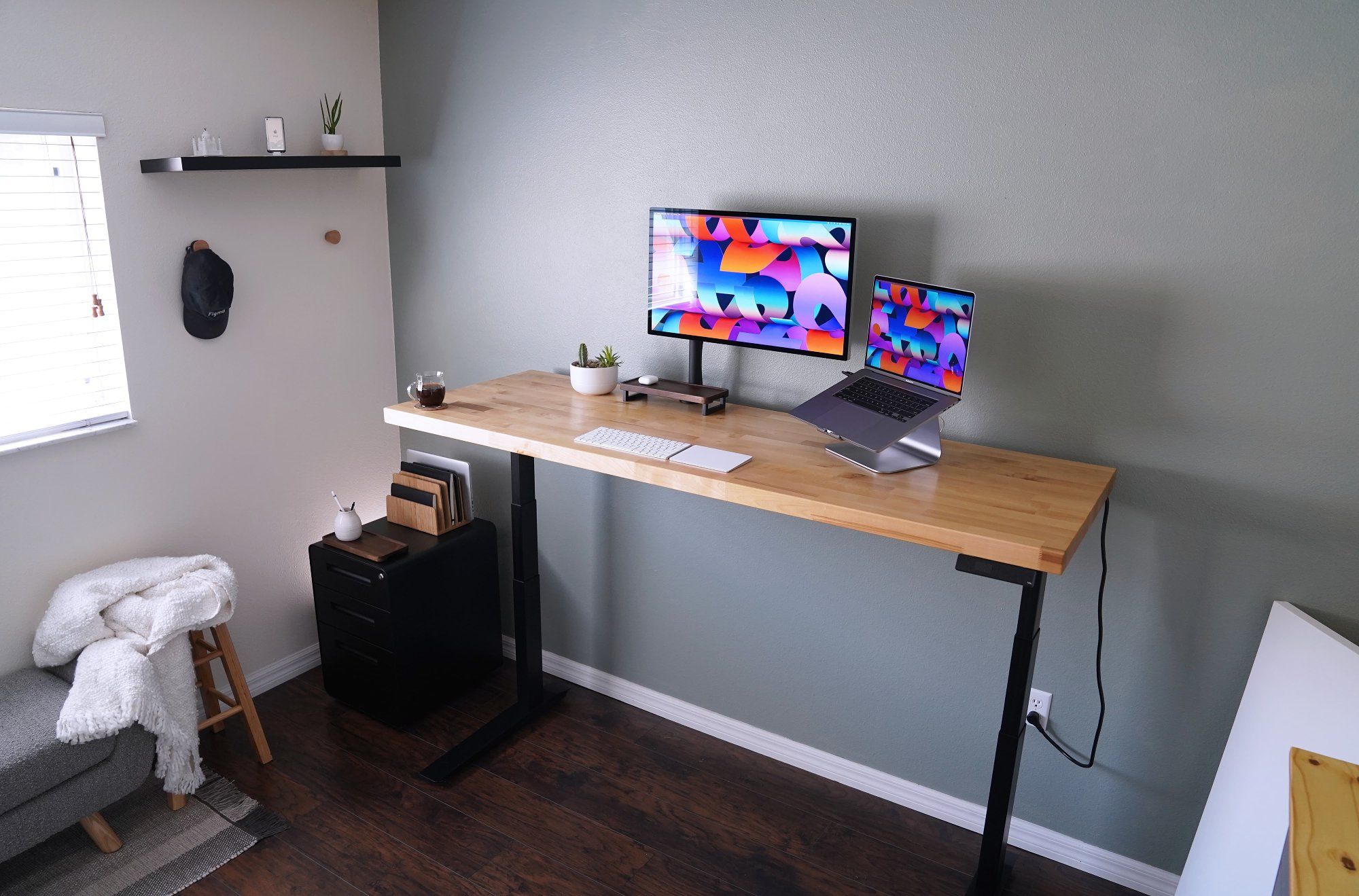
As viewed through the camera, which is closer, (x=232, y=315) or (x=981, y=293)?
(x=981, y=293)

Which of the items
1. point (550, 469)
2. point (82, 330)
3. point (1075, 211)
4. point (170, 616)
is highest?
point (1075, 211)

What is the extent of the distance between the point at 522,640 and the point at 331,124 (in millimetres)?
1801

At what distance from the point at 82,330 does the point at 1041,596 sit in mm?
2601

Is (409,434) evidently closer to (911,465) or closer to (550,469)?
(550,469)

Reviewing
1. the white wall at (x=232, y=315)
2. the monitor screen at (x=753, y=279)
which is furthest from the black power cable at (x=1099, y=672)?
the white wall at (x=232, y=315)

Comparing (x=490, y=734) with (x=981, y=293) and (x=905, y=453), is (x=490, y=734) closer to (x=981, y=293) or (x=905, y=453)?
(x=905, y=453)

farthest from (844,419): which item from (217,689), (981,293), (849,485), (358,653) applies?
(217,689)

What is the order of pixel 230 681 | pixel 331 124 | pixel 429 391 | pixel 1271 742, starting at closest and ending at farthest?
pixel 1271 742 → pixel 429 391 → pixel 230 681 → pixel 331 124

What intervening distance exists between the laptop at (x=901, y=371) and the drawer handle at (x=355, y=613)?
153cm

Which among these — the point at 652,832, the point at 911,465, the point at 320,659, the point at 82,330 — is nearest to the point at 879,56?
the point at 911,465

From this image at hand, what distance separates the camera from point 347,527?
2.88 m

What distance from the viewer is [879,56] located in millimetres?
2223

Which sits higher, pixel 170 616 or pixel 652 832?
pixel 170 616

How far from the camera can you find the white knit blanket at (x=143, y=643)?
2258mm
